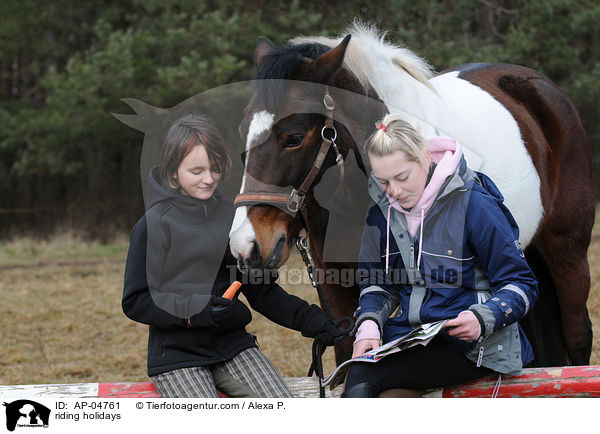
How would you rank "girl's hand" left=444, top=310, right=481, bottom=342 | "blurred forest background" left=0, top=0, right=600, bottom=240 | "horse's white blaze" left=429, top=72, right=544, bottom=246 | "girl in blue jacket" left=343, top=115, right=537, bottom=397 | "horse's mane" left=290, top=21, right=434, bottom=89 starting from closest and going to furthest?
"girl's hand" left=444, top=310, right=481, bottom=342
"girl in blue jacket" left=343, top=115, right=537, bottom=397
"horse's mane" left=290, top=21, right=434, bottom=89
"horse's white blaze" left=429, top=72, right=544, bottom=246
"blurred forest background" left=0, top=0, right=600, bottom=240

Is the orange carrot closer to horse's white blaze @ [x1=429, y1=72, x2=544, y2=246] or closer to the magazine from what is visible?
the magazine

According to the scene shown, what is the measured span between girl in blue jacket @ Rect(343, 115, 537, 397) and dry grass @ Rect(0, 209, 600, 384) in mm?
2408

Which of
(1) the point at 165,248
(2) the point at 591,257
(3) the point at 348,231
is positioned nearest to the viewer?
(1) the point at 165,248

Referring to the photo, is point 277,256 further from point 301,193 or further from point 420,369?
point 420,369

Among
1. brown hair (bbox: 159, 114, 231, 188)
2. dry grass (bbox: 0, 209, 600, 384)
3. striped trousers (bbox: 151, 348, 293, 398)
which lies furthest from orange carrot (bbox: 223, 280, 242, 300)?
dry grass (bbox: 0, 209, 600, 384)

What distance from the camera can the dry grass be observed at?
15.0 ft

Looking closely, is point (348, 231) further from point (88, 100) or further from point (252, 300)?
point (88, 100)

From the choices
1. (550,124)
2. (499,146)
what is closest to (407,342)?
(499,146)

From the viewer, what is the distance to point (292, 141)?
2242 millimetres

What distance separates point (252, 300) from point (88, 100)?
8.36 meters

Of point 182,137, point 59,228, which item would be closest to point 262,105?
point 182,137

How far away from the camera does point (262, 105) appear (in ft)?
7.29
